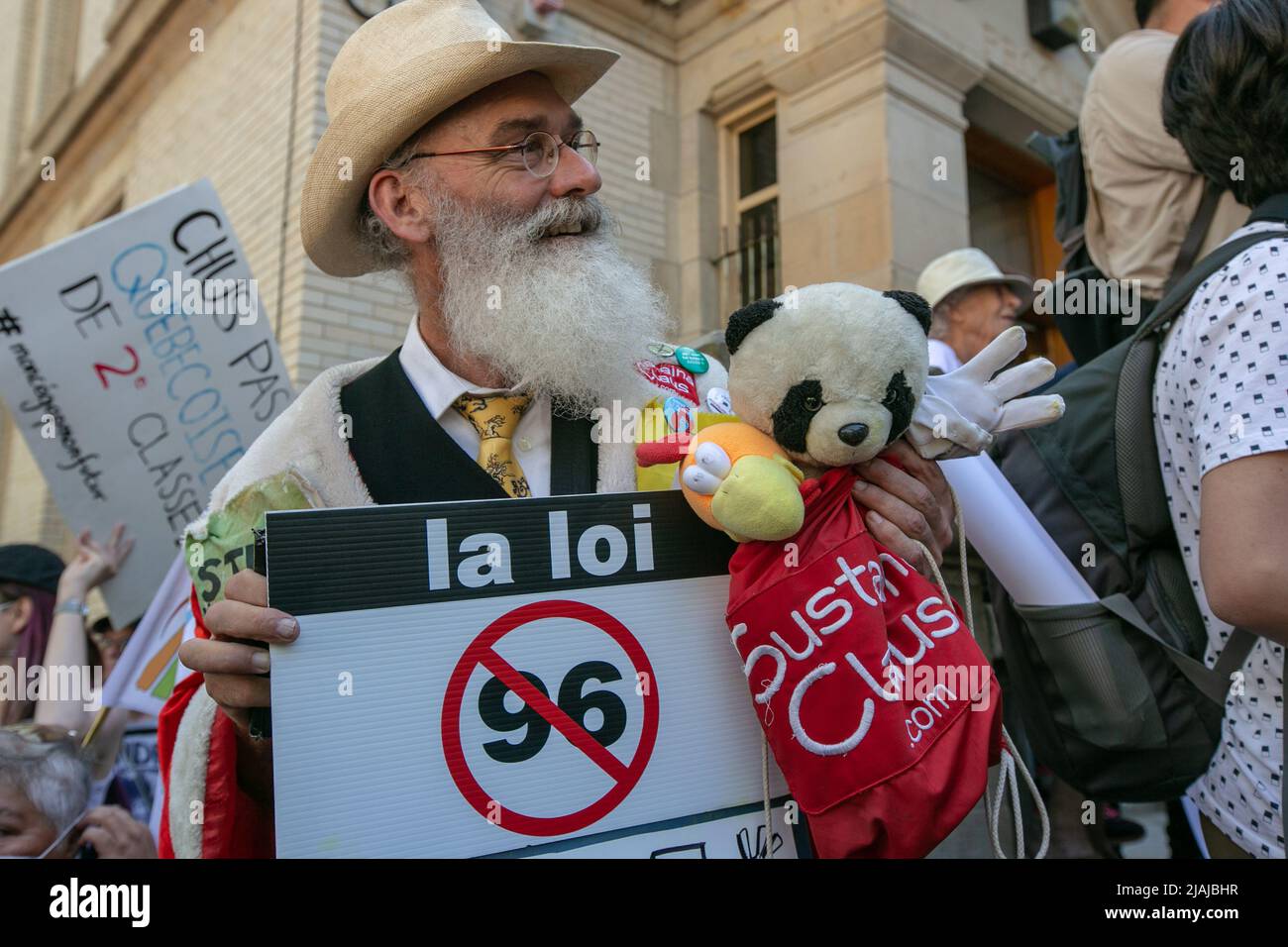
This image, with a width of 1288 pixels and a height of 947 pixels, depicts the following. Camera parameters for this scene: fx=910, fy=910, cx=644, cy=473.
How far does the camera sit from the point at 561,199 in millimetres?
1844

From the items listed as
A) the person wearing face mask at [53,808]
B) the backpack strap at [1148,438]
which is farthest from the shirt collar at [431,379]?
the person wearing face mask at [53,808]

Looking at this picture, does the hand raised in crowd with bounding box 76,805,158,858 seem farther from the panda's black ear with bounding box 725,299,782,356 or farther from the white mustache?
the panda's black ear with bounding box 725,299,782,356

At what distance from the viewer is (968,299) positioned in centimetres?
440

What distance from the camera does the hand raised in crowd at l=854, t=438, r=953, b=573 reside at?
1.34 meters

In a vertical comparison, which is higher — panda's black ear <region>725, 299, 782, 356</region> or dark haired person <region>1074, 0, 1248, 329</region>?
dark haired person <region>1074, 0, 1248, 329</region>

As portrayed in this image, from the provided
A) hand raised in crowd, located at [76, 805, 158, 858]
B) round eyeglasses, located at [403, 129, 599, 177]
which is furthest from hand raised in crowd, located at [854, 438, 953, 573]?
hand raised in crowd, located at [76, 805, 158, 858]

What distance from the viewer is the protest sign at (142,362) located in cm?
283

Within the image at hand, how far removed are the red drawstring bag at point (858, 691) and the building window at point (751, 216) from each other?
5.14 metres

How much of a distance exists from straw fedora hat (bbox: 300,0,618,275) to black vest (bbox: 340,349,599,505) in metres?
0.47

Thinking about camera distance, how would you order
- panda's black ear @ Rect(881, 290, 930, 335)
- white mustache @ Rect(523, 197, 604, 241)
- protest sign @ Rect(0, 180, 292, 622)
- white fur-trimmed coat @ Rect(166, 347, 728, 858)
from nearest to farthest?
panda's black ear @ Rect(881, 290, 930, 335)
white fur-trimmed coat @ Rect(166, 347, 728, 858)
white mustache @ Rect(523, 197, 604, 241)
protest sign @ Rect(0, 180, 292, 622)

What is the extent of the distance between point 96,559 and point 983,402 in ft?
9.76

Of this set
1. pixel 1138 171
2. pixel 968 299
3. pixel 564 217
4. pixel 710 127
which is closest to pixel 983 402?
pixel 564 217

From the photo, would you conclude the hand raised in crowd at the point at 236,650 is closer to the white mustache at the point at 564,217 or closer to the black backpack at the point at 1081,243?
the white mustache at the point at 564,217

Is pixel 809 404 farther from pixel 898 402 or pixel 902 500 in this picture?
pixel 902 500
